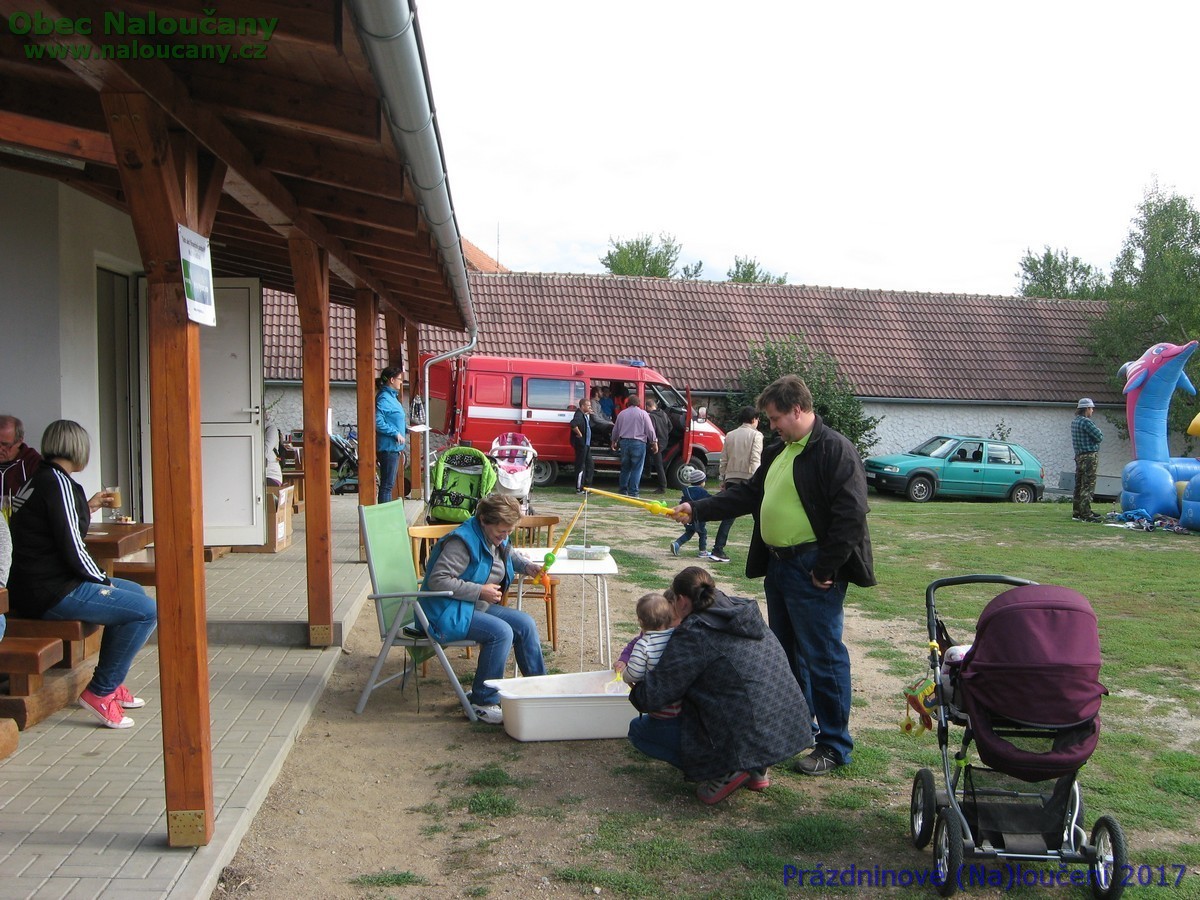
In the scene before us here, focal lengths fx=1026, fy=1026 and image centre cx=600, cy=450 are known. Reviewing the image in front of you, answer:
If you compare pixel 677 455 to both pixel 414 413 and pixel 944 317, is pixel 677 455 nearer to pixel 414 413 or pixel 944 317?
pixel 414 413

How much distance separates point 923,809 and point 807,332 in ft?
74.6

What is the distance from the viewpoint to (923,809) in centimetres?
377

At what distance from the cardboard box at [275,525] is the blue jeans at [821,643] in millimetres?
5637

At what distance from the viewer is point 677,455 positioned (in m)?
18.7

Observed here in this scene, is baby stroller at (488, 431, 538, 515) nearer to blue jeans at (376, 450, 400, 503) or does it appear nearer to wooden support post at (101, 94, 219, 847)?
blue jeans at (376, 450, 400, 503)

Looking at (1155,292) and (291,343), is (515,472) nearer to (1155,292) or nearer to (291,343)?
(291,343)

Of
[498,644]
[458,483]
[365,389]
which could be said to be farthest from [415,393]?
[498,644]

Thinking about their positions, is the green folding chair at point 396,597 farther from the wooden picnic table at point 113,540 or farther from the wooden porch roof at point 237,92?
the wooden porch roof at point 237,92

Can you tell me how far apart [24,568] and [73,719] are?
84 centimetres

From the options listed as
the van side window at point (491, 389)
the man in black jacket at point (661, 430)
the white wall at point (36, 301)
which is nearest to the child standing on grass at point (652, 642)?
the white wall at point (36, 301)

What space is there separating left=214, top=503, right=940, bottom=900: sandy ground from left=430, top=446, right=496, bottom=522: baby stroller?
7.60 feet

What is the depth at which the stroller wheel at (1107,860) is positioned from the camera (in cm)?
338

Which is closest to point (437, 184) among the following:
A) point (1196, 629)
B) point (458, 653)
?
point (458, 653)

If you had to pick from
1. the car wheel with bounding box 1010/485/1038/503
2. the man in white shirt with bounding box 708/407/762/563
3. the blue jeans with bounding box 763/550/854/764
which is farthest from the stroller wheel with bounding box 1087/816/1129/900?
the car wheel with bounding box 1010/485/1038/503
